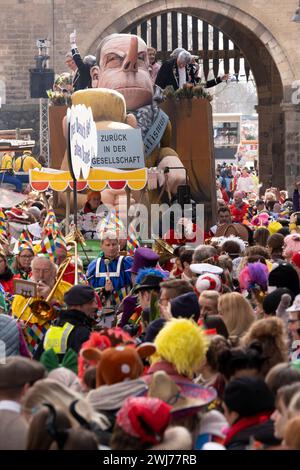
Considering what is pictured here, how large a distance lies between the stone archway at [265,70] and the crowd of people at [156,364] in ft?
68.8

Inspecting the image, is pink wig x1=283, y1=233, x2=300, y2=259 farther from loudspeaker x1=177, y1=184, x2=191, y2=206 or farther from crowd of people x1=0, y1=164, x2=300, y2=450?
loudspeaker x1=177, y1=184, x2=191, y2=206

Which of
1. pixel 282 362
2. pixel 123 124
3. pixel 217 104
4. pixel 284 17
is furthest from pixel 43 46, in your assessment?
pixel 217 104

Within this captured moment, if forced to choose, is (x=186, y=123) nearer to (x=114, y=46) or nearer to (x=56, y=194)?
(x=114, y=46)

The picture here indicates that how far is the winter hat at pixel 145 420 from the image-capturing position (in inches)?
202

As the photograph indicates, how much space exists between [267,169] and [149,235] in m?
20.0

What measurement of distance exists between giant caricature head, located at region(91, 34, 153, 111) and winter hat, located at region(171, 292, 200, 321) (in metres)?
12.3

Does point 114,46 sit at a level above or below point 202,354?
above

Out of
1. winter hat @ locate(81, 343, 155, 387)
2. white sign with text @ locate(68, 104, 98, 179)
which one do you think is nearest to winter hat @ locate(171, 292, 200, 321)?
winter hat @ locate(81, 343, 155, 387)

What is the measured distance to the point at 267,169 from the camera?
3684cm

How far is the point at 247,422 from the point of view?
5.87 m

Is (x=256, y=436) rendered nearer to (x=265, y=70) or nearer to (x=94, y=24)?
(x=94, y=24)

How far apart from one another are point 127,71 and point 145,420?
15.9 metres

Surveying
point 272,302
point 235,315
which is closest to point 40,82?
point 272,302
